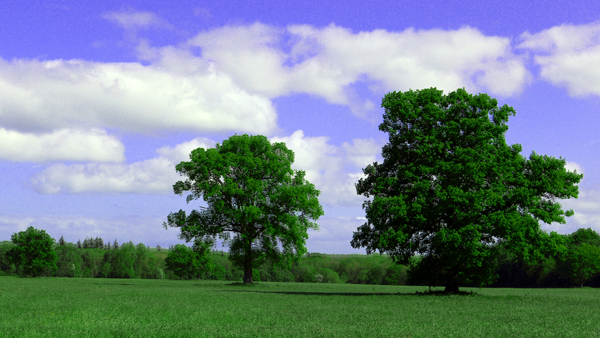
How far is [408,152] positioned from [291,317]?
22252 millimetres

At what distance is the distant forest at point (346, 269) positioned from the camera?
323ft

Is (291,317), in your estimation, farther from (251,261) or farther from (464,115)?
(251,261)

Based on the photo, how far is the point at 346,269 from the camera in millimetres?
167500

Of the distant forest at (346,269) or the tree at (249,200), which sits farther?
the distant forest at (346,269)

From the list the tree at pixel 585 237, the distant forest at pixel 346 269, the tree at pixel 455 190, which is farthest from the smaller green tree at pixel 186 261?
the tree at pixel 585 237

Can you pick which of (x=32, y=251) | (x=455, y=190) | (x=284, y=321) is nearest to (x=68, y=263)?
(x=32, y=251)

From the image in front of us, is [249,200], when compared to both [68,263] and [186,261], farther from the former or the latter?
[68,263]

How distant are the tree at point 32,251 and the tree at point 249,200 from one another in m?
67.6

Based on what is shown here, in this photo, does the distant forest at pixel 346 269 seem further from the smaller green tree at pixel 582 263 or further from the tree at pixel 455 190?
the tree at pixel 455 190

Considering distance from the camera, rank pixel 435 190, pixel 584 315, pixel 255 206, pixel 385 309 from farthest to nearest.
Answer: pixel 255 206
pixel 435 190
pixel 385 309
pixel 584 315

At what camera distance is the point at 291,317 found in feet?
77.0

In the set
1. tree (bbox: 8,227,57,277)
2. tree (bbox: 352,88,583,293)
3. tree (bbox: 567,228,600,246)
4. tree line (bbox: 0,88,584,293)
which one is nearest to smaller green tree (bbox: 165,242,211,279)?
tree (bbox: 8,227,57,277)

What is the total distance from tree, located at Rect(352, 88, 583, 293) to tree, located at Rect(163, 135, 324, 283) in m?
13.8

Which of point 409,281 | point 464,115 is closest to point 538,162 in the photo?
point 464,115
